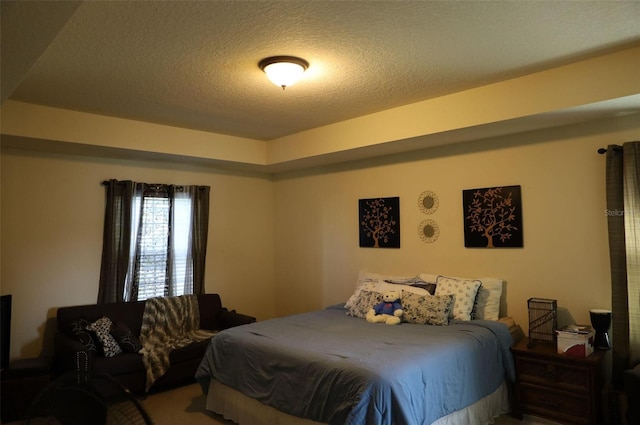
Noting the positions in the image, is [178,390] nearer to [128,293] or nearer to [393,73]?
[128,293]

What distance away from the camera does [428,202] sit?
429 cm

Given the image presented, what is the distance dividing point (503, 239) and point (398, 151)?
1.38 meters

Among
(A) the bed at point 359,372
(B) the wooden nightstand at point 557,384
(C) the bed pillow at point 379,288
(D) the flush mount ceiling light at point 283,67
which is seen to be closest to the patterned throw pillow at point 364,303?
(C) the bed pillow at point 379,288

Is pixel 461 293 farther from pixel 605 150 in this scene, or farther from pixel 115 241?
pixel 115 241

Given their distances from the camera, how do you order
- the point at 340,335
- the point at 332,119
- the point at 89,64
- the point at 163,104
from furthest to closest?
the point at 332,119 < the point at 163,104 < the point at 340,335 < the point at 89,64

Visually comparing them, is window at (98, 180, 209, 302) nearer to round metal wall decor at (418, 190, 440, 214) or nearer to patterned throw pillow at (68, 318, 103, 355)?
patterned throw pillow at (68, 318, 103, 355)

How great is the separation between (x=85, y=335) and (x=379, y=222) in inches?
119

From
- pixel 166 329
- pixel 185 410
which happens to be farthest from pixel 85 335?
pixel 185 410

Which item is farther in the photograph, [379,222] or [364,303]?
[379,222]

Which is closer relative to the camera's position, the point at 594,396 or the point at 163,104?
the point at 594,396

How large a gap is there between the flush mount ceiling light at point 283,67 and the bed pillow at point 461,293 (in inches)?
88.8

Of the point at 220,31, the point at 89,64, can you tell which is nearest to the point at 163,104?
the point at 89,64

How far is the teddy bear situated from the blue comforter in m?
0.12

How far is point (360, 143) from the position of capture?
412cm
